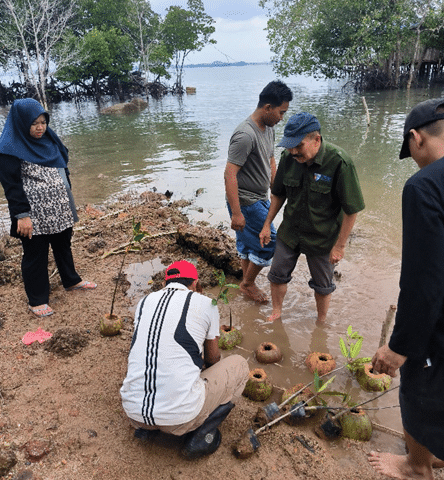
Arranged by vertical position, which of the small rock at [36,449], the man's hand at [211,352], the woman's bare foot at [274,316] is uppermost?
the man's hand at [211,352]

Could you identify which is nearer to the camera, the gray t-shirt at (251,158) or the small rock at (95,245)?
the gray t-shirt at (251,158)

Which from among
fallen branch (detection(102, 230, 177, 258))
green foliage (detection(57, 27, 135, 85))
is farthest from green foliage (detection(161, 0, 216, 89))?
fallen branch (detection(102, 230, 177, 258))

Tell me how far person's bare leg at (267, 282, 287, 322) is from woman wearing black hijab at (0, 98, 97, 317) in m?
2.17

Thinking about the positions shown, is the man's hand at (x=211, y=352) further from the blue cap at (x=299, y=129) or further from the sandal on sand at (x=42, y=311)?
the sandal on sand at (x=42, y=311)

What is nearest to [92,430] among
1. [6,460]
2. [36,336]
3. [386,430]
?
[6,460]

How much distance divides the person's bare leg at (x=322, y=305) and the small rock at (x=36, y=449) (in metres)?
2.49

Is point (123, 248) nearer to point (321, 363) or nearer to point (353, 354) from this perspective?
point (321, 363)

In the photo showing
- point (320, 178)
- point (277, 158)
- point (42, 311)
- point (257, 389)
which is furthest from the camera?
point (277, 158)

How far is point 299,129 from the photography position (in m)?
2.70

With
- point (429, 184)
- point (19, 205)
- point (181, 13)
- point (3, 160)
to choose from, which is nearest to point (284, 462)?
point (429, 184)

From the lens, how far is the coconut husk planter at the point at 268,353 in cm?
316

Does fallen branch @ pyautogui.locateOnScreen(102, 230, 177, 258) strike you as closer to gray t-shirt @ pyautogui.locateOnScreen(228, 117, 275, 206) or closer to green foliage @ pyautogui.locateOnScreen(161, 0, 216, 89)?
gray t-shirt @ pyautogui.locateOnScreen(228, 117, 275, 206)

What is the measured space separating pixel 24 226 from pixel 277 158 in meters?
8.32

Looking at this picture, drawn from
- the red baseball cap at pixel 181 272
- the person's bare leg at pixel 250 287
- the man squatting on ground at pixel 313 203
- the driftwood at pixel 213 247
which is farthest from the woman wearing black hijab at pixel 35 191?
the man squatting on ground at pixel 313 203
